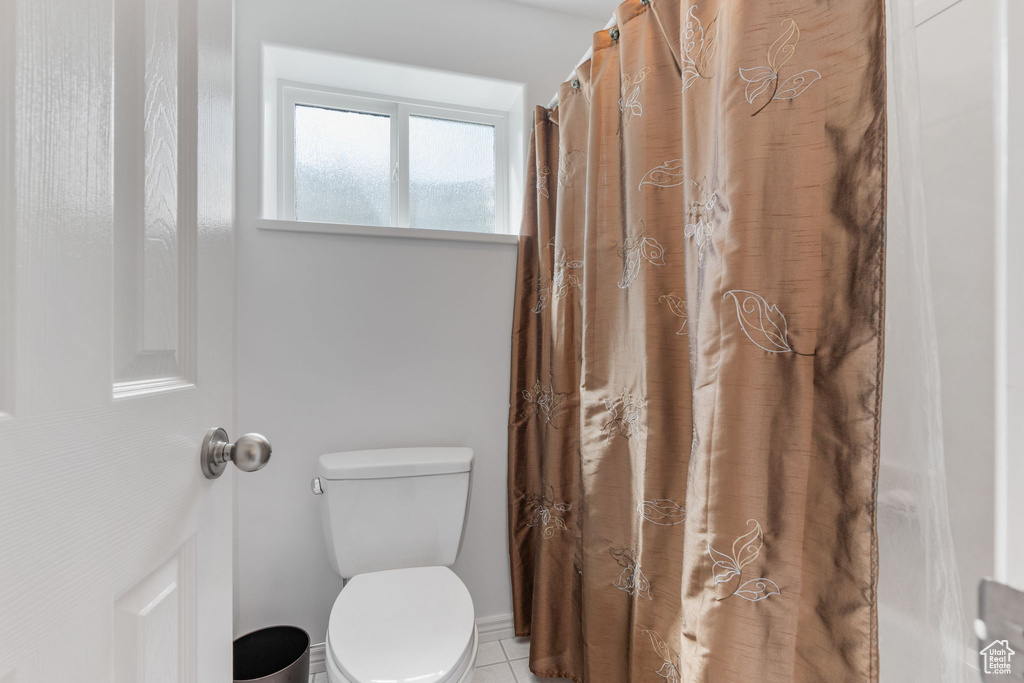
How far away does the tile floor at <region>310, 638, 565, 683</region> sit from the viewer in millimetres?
1387

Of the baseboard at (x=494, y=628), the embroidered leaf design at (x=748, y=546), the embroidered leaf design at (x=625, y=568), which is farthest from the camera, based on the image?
the baseboard at (x=494, y=628)

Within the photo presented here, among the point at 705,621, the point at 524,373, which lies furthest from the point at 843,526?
the point at 524,373

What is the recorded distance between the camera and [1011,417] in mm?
396

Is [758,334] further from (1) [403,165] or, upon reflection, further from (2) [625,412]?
(1) [403,165]

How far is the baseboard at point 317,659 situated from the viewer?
4.68 feet

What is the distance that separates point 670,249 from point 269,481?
131 cm

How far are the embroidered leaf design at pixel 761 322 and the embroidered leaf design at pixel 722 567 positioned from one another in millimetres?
291

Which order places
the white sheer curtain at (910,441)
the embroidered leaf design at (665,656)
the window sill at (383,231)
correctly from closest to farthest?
the white sheer curtain at (910,441), the embroidered leaf design at (665,656), the window sill at (383,231)

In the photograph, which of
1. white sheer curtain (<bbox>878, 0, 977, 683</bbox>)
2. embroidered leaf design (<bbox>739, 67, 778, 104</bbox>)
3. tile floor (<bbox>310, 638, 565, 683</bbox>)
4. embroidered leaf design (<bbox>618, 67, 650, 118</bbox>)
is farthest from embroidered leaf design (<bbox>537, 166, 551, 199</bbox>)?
tile floor (<bbox>310, 638, 565, 683</bbox>)

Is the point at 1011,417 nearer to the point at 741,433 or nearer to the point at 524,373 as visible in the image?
the point at 741,433

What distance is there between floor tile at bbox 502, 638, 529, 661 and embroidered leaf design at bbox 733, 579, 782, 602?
1.14 m

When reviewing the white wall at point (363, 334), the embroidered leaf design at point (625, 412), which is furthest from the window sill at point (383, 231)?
the embroidered leaf design at point (625, 412)

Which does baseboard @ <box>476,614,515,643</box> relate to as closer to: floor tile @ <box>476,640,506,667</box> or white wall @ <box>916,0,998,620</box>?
floor tile @ <box>476,640,506,667</box>

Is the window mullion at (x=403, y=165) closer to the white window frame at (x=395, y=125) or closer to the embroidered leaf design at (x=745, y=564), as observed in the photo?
the white window frame at (x=395, y=125)
